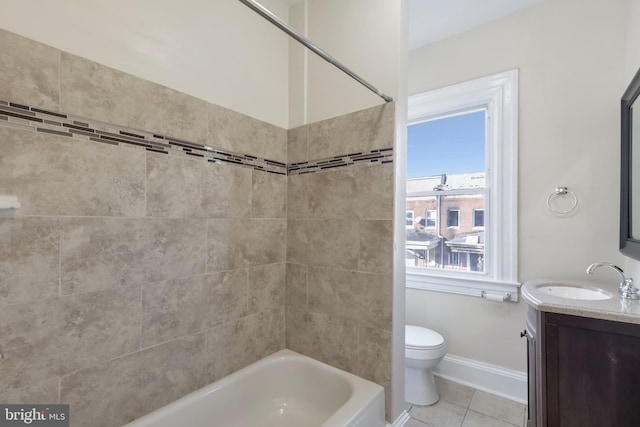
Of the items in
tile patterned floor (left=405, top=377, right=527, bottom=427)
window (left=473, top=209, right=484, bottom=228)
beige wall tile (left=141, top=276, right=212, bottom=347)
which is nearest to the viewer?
beige wall tile (left=141, top=276, right=212, bottom=347)

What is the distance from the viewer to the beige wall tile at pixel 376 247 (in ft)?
4.97

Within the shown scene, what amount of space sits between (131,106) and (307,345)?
1648mm

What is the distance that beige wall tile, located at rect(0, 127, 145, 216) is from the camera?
38.0 inches

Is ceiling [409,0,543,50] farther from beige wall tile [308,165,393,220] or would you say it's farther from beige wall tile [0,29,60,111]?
beige wall tile [0,29,60,111]

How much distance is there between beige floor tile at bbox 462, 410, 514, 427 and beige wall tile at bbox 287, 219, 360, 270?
1.25 meters

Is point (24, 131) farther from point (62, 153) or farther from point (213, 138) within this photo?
point (213, 138)

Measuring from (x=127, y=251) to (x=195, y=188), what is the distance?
0.42m

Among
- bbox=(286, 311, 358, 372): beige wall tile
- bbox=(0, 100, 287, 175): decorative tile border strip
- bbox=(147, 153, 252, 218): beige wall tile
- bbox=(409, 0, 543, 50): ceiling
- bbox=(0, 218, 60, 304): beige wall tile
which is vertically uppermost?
bbox=(409, 0, 543, 50): ceiling

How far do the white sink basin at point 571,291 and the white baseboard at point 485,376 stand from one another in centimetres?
71

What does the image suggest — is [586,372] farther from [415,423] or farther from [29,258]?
[29,258]

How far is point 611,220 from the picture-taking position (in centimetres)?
172

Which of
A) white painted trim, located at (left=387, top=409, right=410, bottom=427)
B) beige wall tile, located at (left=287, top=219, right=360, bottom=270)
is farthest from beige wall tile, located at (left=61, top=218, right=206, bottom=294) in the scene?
white painted trim, located at (left=387, top=409, right=410, bottom=427)

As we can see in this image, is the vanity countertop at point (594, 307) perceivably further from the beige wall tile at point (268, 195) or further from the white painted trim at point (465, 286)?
the beige wall tile at point (268, 195)

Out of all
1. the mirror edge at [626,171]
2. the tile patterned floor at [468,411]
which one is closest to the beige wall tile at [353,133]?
the mirror edge at [626,171]
